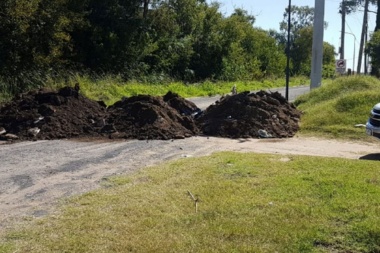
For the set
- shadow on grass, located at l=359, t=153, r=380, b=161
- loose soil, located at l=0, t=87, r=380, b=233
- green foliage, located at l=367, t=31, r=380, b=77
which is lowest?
shadow on grass, located at l=359, t=153, r=380, b=161

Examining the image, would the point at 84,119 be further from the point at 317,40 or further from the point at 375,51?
the point at 375,51

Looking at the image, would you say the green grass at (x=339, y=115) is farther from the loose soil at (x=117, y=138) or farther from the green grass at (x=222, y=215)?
the green grass at (x=222, y=215)

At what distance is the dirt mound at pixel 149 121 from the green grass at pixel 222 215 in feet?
14.7

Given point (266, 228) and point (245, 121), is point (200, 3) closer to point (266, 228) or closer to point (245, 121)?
point (245, 121)

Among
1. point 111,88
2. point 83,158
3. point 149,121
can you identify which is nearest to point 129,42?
point 111,88

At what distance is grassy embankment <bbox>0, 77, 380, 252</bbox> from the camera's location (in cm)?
493

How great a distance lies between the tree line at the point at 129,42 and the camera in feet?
68.1

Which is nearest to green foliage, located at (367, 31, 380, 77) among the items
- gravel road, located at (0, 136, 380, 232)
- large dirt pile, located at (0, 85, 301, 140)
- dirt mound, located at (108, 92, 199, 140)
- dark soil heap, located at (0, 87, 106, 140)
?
large dirt pile, located at (0, 85, 301, 140)

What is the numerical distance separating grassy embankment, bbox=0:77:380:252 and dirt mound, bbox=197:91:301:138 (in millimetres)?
4345

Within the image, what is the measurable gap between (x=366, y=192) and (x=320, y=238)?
6.04 feet

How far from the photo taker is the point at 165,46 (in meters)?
35.1

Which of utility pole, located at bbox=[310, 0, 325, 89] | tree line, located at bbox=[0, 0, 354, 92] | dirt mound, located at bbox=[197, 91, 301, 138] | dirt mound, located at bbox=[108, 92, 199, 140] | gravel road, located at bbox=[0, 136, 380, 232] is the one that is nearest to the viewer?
gravel road, located at bbox=[0, 136, 380, 232]

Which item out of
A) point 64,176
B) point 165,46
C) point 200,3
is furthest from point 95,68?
point 64,176

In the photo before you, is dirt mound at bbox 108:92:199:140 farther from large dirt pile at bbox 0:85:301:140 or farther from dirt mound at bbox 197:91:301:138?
dirt mound at bbox 197:91:301:138
